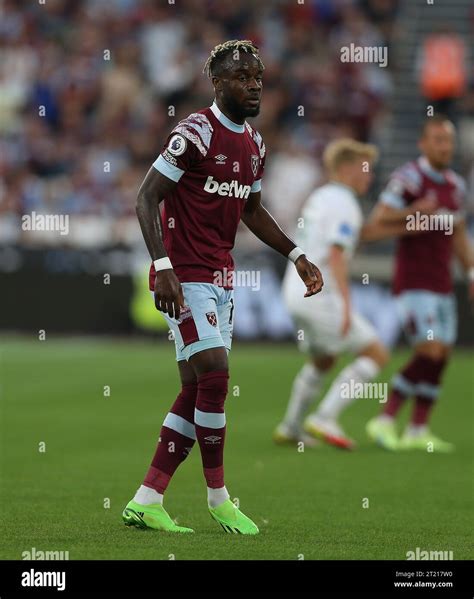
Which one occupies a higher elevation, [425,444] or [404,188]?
[404,188]

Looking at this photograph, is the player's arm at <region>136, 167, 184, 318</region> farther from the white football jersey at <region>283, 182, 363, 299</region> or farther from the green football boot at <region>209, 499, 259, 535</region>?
the white football jersey at <region>283, 182, 363, 299</region>

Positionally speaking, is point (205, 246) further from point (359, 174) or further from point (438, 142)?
point (438, 142)

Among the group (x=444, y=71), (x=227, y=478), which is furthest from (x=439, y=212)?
(x=444, y=71)

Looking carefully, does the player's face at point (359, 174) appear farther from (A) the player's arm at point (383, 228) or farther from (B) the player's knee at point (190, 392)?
(B) the player's knee at point (190, 392)

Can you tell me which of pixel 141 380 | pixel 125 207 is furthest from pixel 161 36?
pixel 141 380

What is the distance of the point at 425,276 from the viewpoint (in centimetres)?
1204

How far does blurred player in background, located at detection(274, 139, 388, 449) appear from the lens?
11.6 meters

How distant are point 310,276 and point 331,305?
4285 millimetres

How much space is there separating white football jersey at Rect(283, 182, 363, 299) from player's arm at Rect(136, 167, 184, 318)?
4.62 metres

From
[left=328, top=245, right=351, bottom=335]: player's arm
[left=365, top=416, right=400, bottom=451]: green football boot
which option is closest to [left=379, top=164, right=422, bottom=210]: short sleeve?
[left=328, top=245, right=351, bottom=335]: player's arm

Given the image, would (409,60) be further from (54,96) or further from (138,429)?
(138,429)

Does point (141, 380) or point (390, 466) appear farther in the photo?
point (141, 380)

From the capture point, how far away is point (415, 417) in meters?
12.0

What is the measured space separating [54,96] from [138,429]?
14.2 metres
